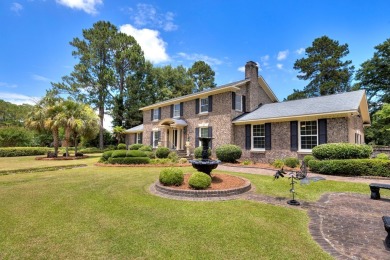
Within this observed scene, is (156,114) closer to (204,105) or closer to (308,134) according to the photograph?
(204,105)

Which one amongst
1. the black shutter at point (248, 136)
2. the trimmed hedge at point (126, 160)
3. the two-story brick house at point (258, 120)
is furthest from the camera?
the black shutter at point (248, 136)

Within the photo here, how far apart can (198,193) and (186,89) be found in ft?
115

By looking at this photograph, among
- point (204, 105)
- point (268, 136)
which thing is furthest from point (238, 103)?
point (268, 136)

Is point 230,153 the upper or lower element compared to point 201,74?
lower

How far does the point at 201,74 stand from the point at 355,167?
37.9m

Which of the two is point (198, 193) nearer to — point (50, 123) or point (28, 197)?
point (28, 197)

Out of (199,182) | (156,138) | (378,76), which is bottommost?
(199,182)

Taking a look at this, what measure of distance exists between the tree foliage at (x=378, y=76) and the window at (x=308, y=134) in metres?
23.9

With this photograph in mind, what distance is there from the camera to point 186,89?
40.4 m

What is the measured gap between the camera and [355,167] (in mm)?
10414

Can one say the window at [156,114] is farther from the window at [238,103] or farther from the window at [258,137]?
the window at [258,137]

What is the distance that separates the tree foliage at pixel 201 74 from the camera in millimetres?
44688

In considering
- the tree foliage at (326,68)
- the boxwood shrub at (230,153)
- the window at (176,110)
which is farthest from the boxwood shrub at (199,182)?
the tree foliage at (326,68)

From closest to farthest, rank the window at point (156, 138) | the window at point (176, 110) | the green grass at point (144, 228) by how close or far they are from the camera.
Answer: the green grass at point (144, 228), the window at point (176, 110), the window at point (156, 138)
